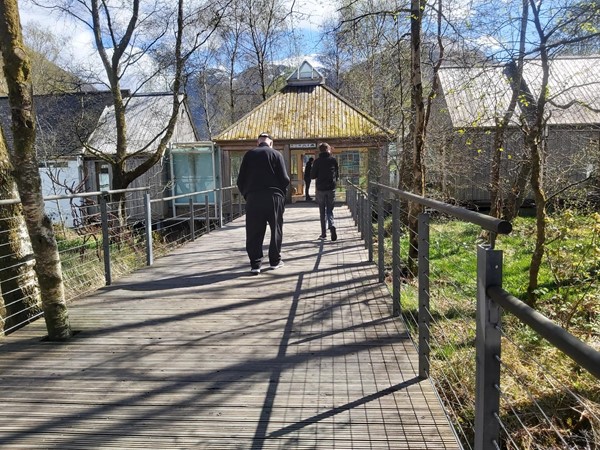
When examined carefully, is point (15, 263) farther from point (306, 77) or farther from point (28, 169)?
point (306, 77)

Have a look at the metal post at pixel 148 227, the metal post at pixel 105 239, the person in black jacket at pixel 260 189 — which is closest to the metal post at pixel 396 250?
the person in black jacket at pixel 260 189

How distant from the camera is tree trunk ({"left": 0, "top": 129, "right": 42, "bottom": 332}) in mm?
5715

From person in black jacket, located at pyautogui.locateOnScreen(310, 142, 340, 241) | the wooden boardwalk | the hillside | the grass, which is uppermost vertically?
the hillside

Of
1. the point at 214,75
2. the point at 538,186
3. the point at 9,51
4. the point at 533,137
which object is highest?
the point at 214,75

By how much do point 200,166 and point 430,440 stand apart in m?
21.0

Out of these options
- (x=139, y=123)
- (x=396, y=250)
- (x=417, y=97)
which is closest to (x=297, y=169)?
(x=139, y=123)

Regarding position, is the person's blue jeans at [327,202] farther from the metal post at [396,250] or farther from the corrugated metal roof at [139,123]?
the corrugated metal roof at [139,123]

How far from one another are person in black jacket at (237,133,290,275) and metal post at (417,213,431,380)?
327 cm

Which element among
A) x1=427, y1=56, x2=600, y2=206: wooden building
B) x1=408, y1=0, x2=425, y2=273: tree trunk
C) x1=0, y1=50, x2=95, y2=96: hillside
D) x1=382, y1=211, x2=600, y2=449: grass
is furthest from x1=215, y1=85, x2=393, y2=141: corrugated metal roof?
x1=408, y1=0, x2=425, y2=273: tree trunk

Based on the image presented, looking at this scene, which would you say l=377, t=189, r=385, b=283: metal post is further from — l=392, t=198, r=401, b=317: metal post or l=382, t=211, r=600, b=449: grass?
l=392, t=198, r=401, b=317: metal post

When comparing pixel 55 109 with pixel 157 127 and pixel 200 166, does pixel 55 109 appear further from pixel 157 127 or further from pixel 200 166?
pixel 200 166

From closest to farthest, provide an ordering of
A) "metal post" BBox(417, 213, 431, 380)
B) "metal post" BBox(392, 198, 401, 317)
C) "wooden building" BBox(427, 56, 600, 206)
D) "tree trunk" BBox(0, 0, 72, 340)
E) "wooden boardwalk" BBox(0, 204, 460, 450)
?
"wooden boardwalk" BBox(0, 204, 460, 450)
"metal post" BBox(417, 213, 431, 380)
"tree trunk" BBox(0, 0, 72, 340)
"metal post" BBox(392, 198, 401, 317)
"wooden building" BBox(427, 56, 600, 206)

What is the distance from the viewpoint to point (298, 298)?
Answer: 535cm

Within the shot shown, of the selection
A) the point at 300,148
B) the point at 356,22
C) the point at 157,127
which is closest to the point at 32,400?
the point at 356,22
